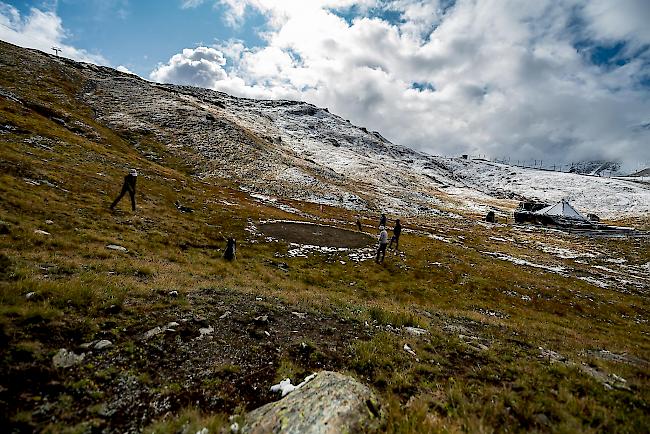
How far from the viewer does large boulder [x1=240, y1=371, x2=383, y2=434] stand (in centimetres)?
596

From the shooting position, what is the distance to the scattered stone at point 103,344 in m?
8.47

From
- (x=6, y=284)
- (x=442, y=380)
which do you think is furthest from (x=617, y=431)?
(x=6, y=284)

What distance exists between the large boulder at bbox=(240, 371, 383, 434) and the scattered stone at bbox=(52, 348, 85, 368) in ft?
15.0

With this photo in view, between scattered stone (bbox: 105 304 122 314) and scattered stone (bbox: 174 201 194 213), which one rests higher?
scattered stone (bbox: 174 201 194 213)

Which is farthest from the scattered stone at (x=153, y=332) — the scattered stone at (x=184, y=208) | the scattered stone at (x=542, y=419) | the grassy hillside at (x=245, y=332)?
the scattered stone at (x=184, y=208)

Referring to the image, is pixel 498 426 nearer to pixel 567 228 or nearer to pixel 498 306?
pixel 498 306

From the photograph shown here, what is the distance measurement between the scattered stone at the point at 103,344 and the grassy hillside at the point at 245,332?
12cm

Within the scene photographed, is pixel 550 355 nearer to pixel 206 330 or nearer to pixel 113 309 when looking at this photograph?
pixel 206 330

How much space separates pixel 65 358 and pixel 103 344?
0.91 m

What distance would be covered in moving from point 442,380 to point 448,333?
4.97 meters

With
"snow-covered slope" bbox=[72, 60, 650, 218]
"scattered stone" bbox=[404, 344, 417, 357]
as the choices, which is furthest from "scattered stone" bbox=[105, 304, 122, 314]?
"snow-covered slope" bbox=[72, 60, 650, 218]

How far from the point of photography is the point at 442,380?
9000 mm

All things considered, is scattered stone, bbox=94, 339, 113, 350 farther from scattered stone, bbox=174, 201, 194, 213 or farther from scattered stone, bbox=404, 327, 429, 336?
scattered stone, bbox=174, 201, 194, 213

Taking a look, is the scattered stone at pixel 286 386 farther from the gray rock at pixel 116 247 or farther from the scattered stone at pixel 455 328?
the gray rock at pixel 116 247
